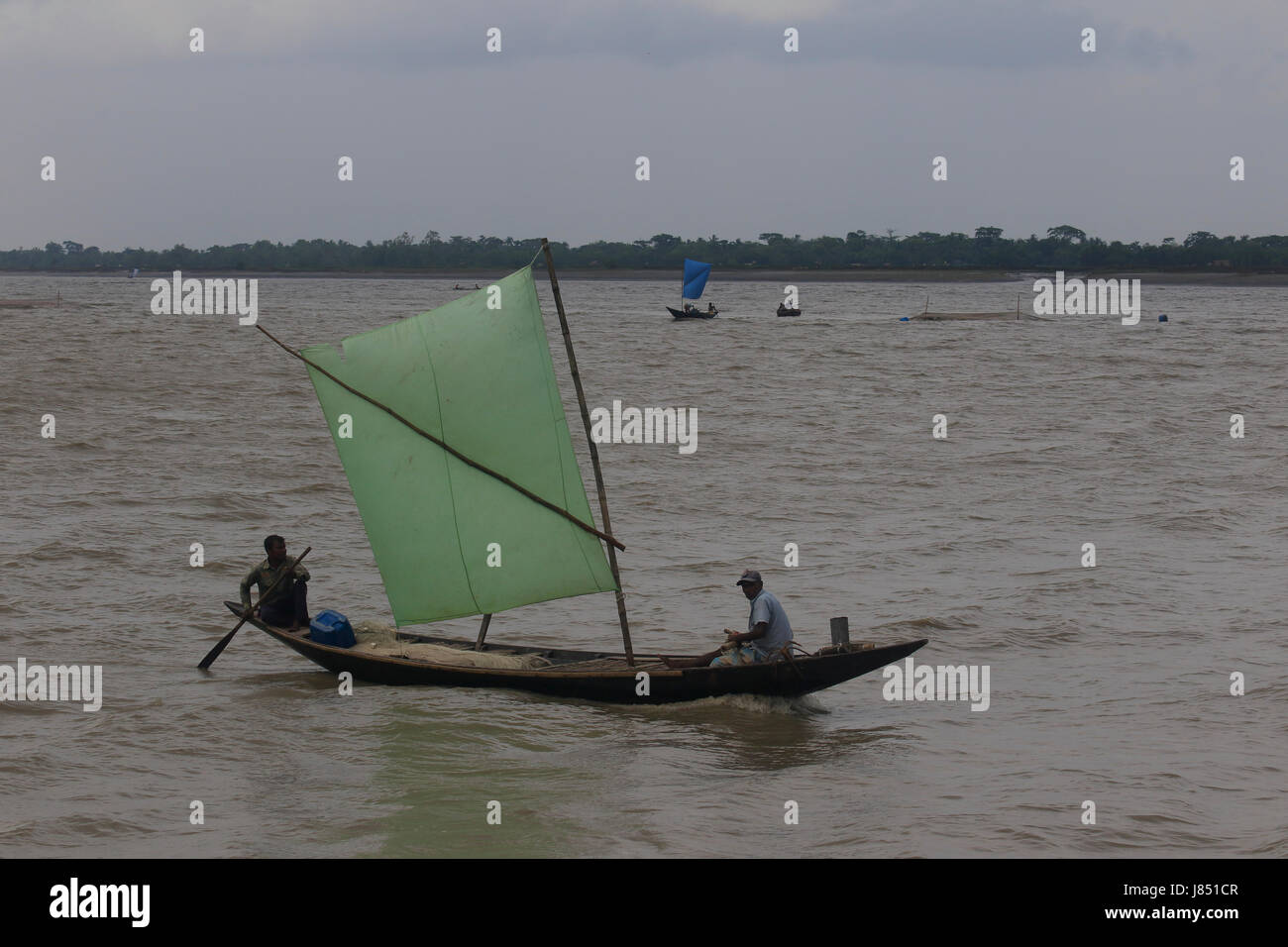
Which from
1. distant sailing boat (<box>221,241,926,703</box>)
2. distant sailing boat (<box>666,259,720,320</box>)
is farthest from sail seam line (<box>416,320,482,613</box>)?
distant sailing boat (<box>666,259,720,320</box>)

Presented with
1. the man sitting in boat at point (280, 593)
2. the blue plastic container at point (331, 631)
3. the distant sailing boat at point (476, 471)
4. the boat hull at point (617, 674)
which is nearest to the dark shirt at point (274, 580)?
the man sitting in boat at point (280, 593)

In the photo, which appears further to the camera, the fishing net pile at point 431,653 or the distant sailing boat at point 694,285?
the distant sailing boat at point 694,285

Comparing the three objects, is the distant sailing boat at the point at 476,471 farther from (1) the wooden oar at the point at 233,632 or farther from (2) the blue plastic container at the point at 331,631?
(1) the wooden oar at the point at 233,632

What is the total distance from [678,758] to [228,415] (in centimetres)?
2286

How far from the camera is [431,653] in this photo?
45.2 ft

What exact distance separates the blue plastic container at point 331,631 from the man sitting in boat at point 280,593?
0.43 meters

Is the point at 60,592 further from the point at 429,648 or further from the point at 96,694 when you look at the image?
the point at 429,648

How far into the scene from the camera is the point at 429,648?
13.9 meters

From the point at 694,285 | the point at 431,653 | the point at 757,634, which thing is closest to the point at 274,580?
the point at 431,653

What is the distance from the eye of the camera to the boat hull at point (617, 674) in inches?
484

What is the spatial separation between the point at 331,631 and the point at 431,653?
111 centimetres

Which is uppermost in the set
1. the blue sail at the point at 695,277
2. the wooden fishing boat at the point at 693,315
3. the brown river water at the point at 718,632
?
the blue sail at the point at 695,277

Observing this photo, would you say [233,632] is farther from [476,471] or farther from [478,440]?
[478,440]
